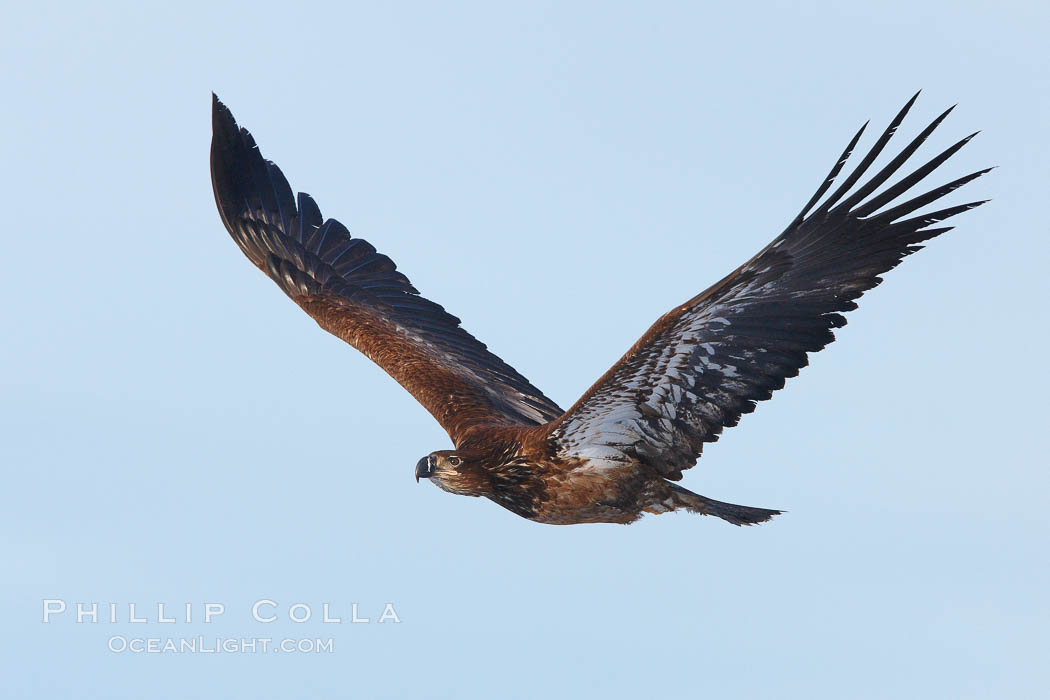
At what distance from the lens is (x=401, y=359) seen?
11.4m

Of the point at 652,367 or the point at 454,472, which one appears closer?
the point at 652,367

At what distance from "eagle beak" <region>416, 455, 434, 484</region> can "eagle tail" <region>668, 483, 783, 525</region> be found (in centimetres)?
167

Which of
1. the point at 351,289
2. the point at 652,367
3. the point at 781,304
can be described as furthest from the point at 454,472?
the point at 351,289

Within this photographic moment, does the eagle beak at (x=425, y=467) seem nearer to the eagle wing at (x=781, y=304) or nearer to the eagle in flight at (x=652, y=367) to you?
the eagle in flight at (x=652, y=367)

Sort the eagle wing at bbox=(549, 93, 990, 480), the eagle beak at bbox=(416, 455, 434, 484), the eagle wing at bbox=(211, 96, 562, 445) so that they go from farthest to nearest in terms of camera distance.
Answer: the eagle wing at bbox=(211, 96, 562, 445) < the eagle beak at bbox=(416, 455, 434, 484) < the eagle wing at bbox=(549, 93, 990, 480)

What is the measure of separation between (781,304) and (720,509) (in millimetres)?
1989

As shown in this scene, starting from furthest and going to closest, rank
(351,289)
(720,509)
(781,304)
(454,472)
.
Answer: (351,289), (720,509), (454,472), (781,304)

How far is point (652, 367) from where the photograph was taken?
8.44 meters

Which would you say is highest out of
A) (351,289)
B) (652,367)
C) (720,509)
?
(351,289)

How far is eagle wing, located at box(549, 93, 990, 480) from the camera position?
799 cm

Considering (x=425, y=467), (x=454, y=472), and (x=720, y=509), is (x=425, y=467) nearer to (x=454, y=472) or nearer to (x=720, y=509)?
(x=454, y=472)

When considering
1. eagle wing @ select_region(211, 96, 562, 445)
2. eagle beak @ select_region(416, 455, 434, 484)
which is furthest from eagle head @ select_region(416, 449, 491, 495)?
eagle wing @ select_region(211, 96, 562, 445)

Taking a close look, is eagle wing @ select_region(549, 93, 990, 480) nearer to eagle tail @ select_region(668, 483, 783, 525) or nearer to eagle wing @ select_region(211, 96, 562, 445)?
eagle tail @ select_region(668, 483, 783, 525)

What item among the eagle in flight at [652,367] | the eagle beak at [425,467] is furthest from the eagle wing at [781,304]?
the eagle beak at [425,467]
